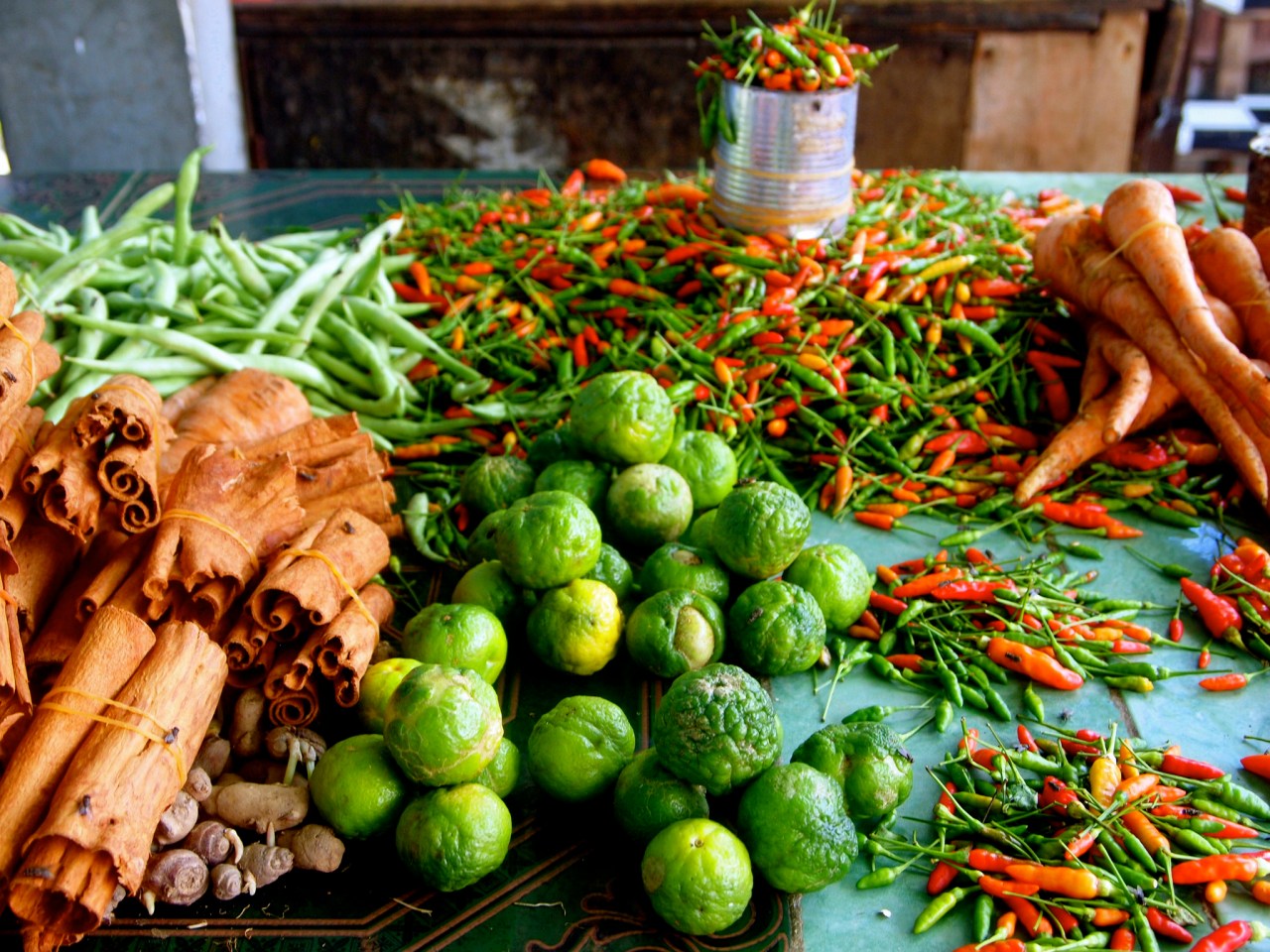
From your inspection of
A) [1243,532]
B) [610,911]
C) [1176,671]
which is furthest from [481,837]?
[1243,532]

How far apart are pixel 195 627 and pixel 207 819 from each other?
36cm

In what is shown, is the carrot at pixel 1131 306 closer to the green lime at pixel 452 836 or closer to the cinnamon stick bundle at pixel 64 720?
the green lime at pixel 452 836

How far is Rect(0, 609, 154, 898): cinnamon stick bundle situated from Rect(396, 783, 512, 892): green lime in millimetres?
574

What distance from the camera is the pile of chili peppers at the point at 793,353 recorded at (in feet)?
10.4

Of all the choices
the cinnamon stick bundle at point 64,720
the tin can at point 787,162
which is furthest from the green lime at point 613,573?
the tin can at point 787,162

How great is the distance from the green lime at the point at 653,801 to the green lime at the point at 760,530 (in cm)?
58

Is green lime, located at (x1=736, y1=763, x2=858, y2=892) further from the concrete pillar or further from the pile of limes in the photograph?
the concrete pillar

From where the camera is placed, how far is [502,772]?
81.5 inches

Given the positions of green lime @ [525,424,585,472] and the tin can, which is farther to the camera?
the tin can

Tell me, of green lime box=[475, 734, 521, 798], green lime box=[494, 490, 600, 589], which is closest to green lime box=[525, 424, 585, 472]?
green lime box=[494, 490, 600, 589]

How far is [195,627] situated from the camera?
2.03 metres

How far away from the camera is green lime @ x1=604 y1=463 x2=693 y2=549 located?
8.48 ft

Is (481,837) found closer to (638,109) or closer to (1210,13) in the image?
(638,109)

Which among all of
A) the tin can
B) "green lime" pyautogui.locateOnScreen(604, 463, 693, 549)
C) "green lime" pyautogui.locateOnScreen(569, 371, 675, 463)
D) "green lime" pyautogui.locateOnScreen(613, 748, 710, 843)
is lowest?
"green lime" pyautogui.locateOnScreen(613, 748, 710, 843)
